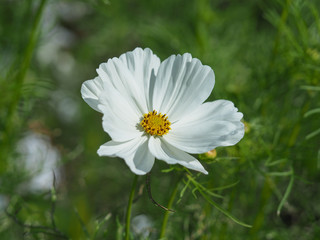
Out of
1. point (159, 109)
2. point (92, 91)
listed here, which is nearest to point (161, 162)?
point (159, 109)

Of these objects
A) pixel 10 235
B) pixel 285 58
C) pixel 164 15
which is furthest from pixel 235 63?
Answer: pixel 10 235

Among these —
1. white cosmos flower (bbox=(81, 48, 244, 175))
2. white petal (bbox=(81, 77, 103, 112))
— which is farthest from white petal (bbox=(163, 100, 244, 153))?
white petal (bbox=(81, 77, 103, 112))

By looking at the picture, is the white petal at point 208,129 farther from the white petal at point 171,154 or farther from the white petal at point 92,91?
the white petal at point 92,91

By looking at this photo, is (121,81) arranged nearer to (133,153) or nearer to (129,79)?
(129,79)

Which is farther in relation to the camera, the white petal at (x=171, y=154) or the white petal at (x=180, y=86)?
the white petal at (x=180, y=86)

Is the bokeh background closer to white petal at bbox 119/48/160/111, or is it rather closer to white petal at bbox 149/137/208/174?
white petal at bbox 149/137/208/174

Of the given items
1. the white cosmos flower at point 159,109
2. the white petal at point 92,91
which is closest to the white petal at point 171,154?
the white cosmos flower at point 159,109
